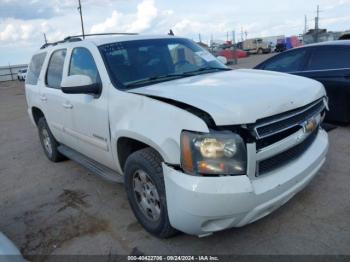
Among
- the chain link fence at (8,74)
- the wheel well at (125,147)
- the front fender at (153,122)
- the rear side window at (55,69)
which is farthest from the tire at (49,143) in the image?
the chain link fence at (8,74)

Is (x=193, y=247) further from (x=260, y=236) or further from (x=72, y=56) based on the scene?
(x=72, y=56)

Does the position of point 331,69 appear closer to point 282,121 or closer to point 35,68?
point 282,121

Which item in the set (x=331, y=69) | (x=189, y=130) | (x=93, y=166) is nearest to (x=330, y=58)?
(x=331, y=69)

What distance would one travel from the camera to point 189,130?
A: 2.63 m

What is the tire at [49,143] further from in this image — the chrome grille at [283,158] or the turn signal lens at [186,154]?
the chrome grille at [283,158]

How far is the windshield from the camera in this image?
146 inches

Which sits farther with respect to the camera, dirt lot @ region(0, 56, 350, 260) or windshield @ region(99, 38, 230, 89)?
windshield @ region(99, 38, 230, 89)

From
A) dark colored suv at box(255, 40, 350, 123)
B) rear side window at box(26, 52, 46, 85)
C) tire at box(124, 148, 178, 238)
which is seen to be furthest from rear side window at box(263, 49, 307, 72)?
tire at box(124, 148, 178, 238)

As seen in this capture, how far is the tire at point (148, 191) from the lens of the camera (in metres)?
2.97

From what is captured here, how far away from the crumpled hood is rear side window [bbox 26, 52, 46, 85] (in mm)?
2976

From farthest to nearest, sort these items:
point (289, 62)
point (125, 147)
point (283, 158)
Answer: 1. point (289, 62)
2. point (125, 147)
3. point (283, 158)

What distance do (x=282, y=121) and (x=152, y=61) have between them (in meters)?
1.73

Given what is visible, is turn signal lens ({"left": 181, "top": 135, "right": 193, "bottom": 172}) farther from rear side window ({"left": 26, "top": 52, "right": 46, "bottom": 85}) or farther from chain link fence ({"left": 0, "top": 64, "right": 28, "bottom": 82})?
chain link fence ({"left": 0, "top": 64, "right": 28, "bottom": 82})

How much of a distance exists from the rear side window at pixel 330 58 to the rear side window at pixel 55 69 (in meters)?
4.23
